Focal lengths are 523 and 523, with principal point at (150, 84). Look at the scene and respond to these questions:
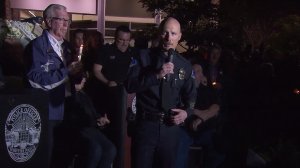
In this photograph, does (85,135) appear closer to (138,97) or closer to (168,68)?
(138,97)

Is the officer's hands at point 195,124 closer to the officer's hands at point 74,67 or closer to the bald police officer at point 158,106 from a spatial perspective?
the bald police officer at point 158,106

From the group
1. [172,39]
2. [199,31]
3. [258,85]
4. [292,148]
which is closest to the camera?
[172,39]

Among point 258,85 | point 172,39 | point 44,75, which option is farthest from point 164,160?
point 258,85

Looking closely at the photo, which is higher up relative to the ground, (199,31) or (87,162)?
(199,31)

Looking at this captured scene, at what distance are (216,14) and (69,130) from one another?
6139 mm

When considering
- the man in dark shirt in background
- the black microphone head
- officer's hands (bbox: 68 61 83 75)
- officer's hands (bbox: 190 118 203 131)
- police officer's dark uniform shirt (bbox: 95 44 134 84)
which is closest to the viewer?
the black microphone head

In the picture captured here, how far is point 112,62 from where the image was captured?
6.40 metres

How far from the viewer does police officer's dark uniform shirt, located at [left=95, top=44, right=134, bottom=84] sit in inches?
249

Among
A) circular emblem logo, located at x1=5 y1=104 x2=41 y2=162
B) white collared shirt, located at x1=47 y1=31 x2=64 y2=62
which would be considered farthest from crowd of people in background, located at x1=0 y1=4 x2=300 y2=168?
circular emblem logo, located at x1=5 y1=104 x2=41 y2=162

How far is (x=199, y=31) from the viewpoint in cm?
1011

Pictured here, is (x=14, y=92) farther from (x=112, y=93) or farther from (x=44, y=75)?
(x=112, y=93)

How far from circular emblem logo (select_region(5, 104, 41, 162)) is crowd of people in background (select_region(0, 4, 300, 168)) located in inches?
10.8

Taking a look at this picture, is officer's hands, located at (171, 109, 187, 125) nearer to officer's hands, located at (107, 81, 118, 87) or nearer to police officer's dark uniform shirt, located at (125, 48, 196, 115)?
police officer's dark uniform shirt, located at (125, 48, 196, 115)

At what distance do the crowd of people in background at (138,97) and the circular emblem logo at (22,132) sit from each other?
10.8 inches
